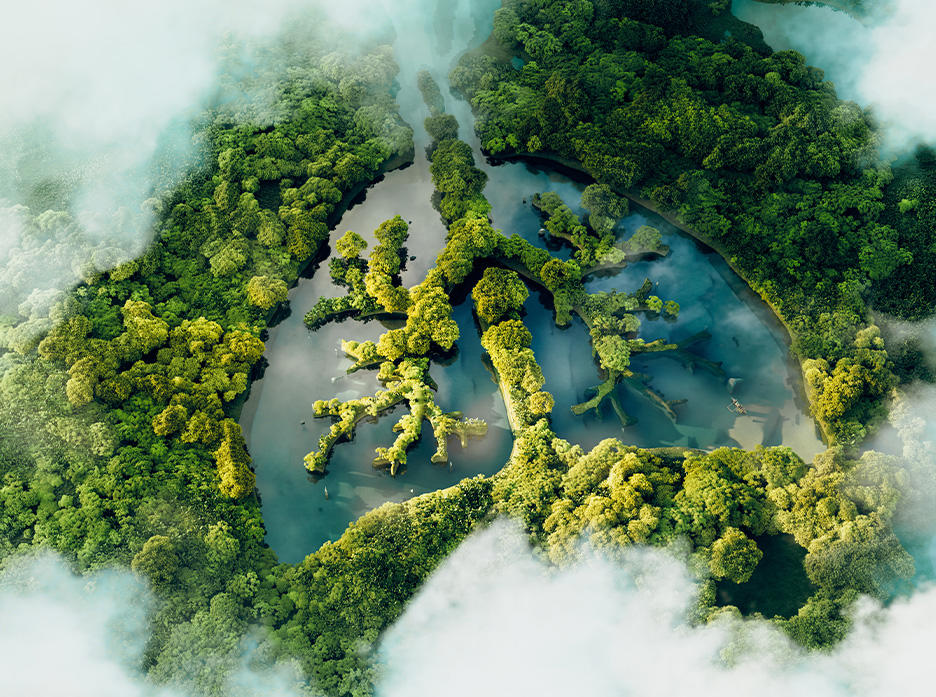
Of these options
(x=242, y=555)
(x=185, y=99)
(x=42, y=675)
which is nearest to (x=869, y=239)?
(x=242, y=555)

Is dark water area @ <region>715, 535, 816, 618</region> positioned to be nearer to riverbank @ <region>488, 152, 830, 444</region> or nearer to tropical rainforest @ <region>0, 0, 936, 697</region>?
tropical rainforest @ <region>0, 0, 936, 697</region>

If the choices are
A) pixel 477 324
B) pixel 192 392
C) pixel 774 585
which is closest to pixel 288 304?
pixel 192 392

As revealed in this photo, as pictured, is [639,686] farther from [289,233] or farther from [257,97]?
[257,97]

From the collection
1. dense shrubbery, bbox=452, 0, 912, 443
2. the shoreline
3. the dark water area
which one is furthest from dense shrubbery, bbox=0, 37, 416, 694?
the dark water area

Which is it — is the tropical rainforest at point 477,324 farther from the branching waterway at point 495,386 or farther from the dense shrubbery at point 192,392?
the branching waterway at point 495,386

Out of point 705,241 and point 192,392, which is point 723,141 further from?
point 192,392

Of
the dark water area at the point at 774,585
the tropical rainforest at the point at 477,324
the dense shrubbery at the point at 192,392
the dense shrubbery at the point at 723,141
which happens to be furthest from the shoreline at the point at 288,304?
the dark water area at the point at 774,585
